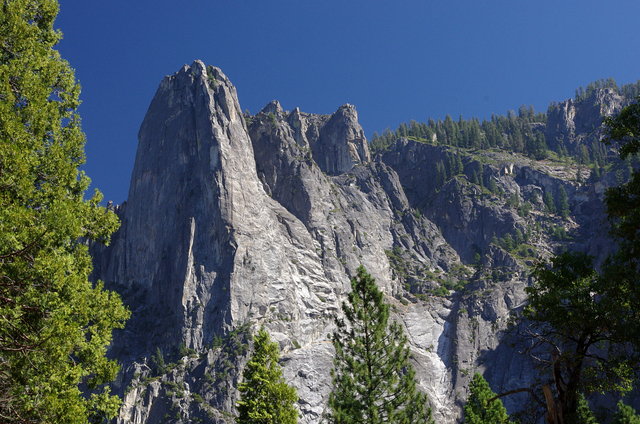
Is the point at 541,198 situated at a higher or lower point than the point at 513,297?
higher

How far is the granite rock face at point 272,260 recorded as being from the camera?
12338cm

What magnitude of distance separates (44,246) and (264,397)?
17.6 m

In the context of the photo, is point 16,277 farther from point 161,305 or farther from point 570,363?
point 161,305

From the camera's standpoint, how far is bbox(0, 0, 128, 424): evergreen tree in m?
11.5

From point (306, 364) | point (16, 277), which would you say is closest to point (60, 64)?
point (16, 277)

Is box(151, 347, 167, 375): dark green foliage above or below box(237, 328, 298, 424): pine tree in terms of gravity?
above

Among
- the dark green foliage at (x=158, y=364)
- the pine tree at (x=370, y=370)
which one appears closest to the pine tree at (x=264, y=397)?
the pine tree at (x=370, y=370)

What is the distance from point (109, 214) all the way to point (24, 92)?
12.9ft

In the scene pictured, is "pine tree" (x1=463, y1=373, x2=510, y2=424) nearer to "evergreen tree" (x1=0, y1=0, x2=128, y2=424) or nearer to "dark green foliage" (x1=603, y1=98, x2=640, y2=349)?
"dark green foliage" (x1=603, y1=98, x2=640, y2=349)

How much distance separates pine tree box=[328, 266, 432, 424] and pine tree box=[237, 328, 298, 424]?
3.28 m

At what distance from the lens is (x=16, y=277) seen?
11.9 m

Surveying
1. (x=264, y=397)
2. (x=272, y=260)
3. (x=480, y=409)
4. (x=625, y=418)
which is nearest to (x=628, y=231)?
(x=264, y=397)

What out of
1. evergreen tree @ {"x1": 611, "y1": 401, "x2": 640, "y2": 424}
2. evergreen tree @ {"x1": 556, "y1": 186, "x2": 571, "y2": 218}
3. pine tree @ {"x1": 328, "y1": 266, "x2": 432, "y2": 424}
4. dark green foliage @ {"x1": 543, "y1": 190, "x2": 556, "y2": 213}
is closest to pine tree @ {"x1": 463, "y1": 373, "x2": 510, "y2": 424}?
evergreen tree @ {"x1": 611, "y1": 401, "x2": 640, "y2": 424}

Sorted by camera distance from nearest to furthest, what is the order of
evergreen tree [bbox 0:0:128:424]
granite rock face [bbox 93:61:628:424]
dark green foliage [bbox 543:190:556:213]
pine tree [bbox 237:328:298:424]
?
1. evergreen tree [bbox 0:0:128:424]
2. pine tree [bbox 237:328:298:424]
3. granite rock face [bbox 93:61:628:424]
4. dark green foliage [bbox 543:190:556:213]
